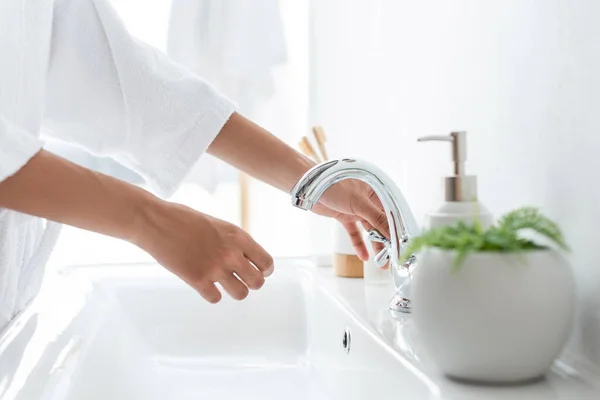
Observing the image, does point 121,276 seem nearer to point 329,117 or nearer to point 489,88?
point 329,117

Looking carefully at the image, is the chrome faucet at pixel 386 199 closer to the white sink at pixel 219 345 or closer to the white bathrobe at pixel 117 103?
the white sink at pixel 219 345

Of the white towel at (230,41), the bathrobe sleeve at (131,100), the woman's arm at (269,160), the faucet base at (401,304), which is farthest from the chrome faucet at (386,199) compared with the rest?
the white towel at (230,41)

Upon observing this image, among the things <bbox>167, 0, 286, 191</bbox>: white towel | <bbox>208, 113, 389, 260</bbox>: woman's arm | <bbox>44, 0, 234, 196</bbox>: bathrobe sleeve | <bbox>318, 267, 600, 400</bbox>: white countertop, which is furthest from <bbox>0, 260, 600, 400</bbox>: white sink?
<bbox>167, 0, 286, 191</bbox>: white towel

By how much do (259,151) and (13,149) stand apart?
0.40 meters

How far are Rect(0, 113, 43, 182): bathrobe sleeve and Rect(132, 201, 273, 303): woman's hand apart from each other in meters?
0.10

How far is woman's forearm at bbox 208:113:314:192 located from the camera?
0.91 metres

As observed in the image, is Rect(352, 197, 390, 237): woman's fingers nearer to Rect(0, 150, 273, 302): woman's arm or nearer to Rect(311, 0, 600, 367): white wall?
Rect(311, 0, 600, 367): white wall

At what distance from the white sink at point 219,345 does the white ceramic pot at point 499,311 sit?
0.08 ft

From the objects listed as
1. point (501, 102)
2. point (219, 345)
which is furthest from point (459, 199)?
point (219, 345)

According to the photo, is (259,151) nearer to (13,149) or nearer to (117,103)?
(117,103)

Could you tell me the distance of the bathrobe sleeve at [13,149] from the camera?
0.54 meters

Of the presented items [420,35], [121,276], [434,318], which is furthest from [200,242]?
[121,276]

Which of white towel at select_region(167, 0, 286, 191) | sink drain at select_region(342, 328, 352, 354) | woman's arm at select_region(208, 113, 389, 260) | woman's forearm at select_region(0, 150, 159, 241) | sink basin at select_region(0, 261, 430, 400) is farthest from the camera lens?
white towel at select_region(167, 0, 286, 191)

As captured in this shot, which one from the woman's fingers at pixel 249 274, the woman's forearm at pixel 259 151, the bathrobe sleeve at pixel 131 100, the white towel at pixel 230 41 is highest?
the white towel at pixel 230 41
